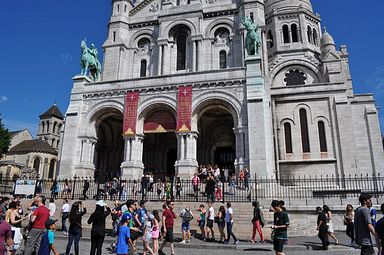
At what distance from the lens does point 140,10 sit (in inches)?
1299

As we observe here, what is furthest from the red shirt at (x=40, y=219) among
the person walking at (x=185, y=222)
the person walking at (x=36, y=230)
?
the person walking at (x=185, y=222)

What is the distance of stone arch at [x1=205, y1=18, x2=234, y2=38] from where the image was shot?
29.6 metres

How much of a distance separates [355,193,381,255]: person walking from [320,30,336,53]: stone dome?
3086 centimetres

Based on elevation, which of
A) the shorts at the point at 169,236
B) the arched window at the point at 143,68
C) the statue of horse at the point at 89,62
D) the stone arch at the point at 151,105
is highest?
the arched window at the point at 143,68

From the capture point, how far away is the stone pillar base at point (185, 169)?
789 inches

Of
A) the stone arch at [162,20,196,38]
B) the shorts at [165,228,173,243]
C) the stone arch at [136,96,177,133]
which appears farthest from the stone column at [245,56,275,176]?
the stone arch at [162,20,196,38]

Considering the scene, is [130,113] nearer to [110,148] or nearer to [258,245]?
[110,148]

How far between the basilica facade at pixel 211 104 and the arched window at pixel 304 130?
0.28ft

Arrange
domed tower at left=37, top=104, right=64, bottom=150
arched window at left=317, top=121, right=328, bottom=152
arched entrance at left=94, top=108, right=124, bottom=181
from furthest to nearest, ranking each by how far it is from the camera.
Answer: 1. domed tower at left=37, top=104, right=64, bottom=150
2. arched entrance at left=94, top=108, right=124, bottom=181
3. arched window at left=317, top=121, right=328, bottom=152

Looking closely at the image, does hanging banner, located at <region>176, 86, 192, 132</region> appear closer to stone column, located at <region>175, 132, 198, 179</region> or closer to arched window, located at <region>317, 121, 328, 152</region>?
stone column, located at <region>175, 132, 198, 179</region>

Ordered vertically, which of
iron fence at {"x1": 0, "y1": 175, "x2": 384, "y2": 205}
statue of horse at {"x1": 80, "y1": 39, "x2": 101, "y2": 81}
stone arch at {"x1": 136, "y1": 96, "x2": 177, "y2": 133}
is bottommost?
iron fence at {"x1": 0, "y1": 175, "x2": 384, "y2": 205}

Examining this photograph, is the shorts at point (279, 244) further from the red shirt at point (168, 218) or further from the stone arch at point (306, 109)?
the stone arch at point (306, 109)

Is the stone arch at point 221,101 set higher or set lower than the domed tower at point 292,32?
lower

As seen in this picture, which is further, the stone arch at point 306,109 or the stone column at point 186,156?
the stone arch at point 306,109
